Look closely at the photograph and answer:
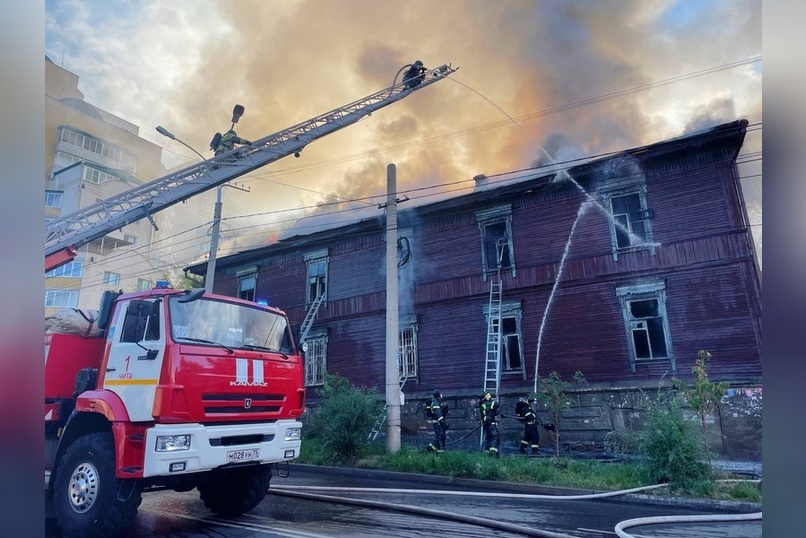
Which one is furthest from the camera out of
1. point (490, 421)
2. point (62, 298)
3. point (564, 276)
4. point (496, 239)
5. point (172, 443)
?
point (496, 239)

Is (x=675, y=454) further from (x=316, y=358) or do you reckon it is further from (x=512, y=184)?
(x=316, y=358)

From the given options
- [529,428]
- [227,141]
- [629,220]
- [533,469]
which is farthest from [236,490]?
[629,220]

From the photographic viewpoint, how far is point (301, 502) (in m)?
6.77

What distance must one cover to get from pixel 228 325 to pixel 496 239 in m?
10.2

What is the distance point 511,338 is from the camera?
13.7 metres

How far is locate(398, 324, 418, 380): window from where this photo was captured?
14914 mm

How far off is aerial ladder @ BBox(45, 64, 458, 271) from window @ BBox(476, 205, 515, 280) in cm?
467

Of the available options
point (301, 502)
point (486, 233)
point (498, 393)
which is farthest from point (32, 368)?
point (486, 233)

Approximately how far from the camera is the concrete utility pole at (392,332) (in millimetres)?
10648

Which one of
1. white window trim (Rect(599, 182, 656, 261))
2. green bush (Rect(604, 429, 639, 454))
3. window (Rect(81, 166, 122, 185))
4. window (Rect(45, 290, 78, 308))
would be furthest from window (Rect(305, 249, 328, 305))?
window (Rect(45, 290, 78, 308))

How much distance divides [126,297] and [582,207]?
11.0m

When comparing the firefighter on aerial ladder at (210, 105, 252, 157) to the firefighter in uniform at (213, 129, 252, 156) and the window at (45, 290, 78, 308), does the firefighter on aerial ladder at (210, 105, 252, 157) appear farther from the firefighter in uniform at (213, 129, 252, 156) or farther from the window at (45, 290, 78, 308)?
the window at (45, 290, 78, 308)

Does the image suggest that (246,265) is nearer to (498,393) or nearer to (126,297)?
(498,393)

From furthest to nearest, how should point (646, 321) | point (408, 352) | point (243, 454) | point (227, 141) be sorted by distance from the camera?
1. point (408, 352)
2. point (646, 321)
3. point (227, 141)
4. point (243, 454)
